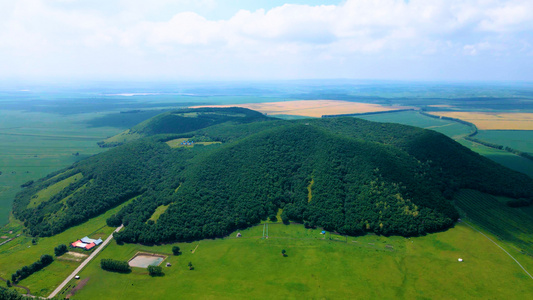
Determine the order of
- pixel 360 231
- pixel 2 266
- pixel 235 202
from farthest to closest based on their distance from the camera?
pixel 235 202
pixel 360 231
pixel 2 266

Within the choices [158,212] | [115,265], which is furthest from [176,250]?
[158,212]

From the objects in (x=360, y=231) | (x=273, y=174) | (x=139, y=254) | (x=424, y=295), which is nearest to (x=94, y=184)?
(x=139, y=254)

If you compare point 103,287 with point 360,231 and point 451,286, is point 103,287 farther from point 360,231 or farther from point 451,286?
point 451,286

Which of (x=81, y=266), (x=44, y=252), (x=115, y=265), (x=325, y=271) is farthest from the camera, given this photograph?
(x=44, y=252)

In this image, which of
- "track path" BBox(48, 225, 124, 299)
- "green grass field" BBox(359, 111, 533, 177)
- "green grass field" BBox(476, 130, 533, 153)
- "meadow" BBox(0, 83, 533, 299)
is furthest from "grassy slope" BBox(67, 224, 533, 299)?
"green grass field" BBox(476, 130, 533, 153)

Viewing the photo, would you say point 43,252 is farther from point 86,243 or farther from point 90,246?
point 90,246
